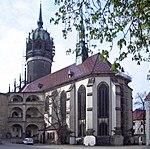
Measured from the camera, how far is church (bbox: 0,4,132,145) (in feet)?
180

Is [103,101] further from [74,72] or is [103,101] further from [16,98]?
[16,98]

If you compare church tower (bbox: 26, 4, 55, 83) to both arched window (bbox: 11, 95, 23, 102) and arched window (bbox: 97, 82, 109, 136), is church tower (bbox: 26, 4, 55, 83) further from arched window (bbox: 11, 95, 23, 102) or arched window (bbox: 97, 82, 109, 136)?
arched window (bbox: 97, 82, 109, 136)

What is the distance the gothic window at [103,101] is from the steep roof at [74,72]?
95.2 inches

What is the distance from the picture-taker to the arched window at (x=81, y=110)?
185 ft

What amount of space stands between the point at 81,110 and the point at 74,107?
181 cm

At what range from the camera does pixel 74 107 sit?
59.1 meters

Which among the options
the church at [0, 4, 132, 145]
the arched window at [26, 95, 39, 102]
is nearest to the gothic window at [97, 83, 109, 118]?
the church at [0, 4, 132, 145]

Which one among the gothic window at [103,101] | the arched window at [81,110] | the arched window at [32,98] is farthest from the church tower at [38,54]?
the gothic window at [103,101]

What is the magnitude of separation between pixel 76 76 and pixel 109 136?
12.1 m

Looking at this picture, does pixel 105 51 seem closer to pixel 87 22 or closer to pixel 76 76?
pixel 87 22

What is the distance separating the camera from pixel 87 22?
28.1 ft

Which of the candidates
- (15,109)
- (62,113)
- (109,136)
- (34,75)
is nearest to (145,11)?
(109,136)

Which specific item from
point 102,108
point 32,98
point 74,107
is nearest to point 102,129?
point 102,108

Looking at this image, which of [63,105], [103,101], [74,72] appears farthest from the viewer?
[74,72]
